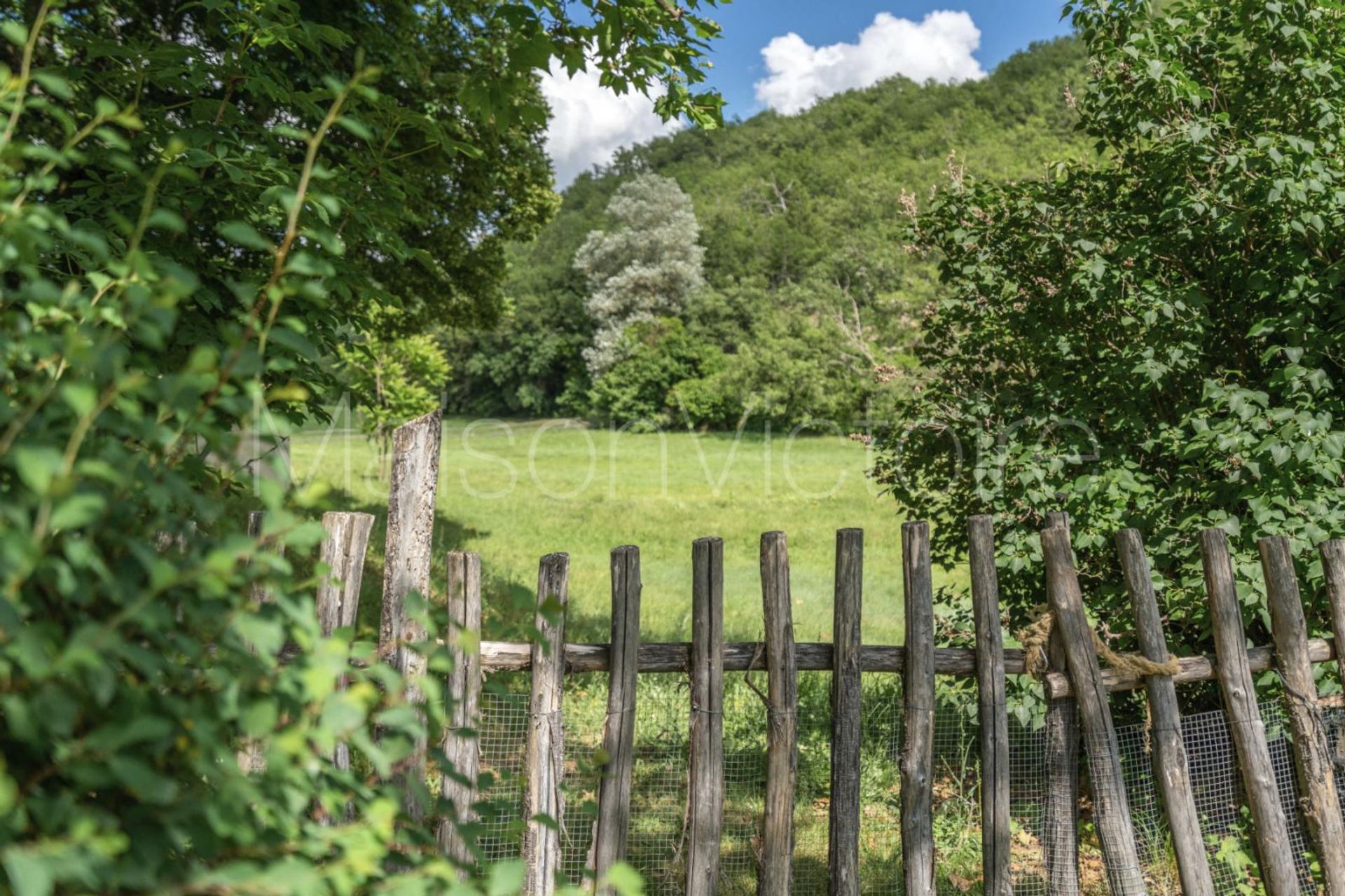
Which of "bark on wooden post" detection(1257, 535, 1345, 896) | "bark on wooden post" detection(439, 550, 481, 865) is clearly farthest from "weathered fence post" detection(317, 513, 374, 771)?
"bark on wooden post" detection(1257, 535, 1345, 896)

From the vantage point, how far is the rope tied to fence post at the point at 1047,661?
323cm

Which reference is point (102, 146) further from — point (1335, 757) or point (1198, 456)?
point (1335, 757)

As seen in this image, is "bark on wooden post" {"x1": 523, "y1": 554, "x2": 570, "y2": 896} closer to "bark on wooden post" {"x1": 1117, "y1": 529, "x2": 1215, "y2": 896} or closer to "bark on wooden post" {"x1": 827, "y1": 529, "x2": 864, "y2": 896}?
"bark on wooden post" {"x1": 827, "y1": 529, "x2": 864, "y2": 896}

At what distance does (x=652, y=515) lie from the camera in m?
16.1

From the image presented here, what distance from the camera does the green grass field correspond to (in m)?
9.27

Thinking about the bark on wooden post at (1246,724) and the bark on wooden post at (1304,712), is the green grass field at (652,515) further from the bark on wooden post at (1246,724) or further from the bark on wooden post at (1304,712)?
the bark on wooden post at (1304,712)

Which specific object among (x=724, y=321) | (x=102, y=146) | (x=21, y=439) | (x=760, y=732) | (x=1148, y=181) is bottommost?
(x=760, y=732)

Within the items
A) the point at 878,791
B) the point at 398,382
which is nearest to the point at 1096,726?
the point at 878,791

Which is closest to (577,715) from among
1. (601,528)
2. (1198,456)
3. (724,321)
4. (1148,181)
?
(1198,456)

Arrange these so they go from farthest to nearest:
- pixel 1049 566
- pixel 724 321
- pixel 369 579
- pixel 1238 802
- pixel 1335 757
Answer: pixel 724 321
pixel 369 579
pixel 1238 802
pixel 1335 757
pixel 1049 566

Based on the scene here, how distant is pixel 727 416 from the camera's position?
37.3m

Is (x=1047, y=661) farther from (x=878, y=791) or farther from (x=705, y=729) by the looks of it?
(x=878, y=791)

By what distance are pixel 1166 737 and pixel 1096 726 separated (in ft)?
0.95

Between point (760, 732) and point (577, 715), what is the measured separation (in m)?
1.09
